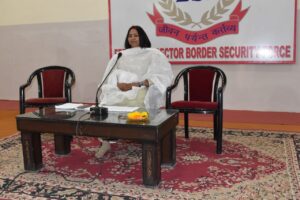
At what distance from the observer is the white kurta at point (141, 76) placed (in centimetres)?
315

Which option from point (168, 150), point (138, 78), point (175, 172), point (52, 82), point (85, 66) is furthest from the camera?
point (85, 66)

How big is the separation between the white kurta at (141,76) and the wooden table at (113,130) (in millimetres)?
626

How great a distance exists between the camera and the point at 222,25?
14.3ft

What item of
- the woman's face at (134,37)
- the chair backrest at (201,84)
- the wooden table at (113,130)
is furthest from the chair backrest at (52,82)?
the chair backrest at (201,84)

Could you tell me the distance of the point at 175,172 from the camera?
8.01 ft

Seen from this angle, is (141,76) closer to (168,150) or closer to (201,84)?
(201,84)

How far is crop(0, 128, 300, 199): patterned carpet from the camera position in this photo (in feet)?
6.84

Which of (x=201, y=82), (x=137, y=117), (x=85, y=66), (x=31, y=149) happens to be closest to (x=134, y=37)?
(x=201, y=82)

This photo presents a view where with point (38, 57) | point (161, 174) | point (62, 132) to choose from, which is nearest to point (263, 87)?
point (161, 174)

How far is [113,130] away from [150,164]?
0.33 metres

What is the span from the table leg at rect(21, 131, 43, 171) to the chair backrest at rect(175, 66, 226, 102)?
1.50m

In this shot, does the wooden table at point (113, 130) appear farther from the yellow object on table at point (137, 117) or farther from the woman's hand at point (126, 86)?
the woman's hand at point (126, 86)

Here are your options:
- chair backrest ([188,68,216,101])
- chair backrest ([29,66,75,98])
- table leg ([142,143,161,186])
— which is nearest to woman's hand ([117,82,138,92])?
chair backrest ([188,68,216,101])

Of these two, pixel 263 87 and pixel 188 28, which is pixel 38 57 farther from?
pixel 263 87
